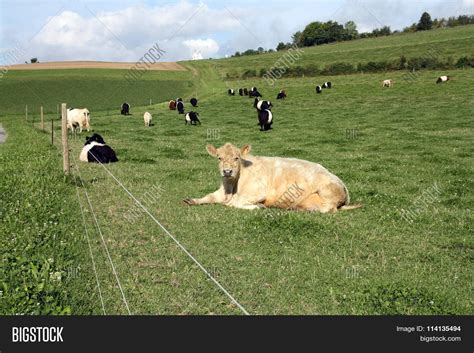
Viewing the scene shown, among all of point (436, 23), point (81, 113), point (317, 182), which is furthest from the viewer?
point (436, 23)

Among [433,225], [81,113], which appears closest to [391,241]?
[433,225]

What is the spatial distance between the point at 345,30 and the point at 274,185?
142 meters

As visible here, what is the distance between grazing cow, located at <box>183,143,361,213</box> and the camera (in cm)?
1136

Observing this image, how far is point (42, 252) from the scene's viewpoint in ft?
25.7

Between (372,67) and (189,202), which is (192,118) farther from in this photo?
(372,67)

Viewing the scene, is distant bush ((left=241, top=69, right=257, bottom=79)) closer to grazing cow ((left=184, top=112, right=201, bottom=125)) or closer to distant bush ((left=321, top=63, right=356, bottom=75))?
distant bush ((left=321, top=63, right=356, bottom=75))

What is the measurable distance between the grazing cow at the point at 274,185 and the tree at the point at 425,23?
133 m

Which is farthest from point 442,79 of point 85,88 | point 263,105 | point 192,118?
point 85,88

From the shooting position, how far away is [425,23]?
13188cm

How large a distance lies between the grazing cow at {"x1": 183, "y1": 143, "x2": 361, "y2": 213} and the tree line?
128 metres

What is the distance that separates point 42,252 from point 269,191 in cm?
543

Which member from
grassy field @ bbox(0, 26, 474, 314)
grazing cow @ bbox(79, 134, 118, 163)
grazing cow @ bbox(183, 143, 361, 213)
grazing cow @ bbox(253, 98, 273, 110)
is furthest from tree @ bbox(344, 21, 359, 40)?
grazing cow @ bbox(183, 143, 361, 213)
